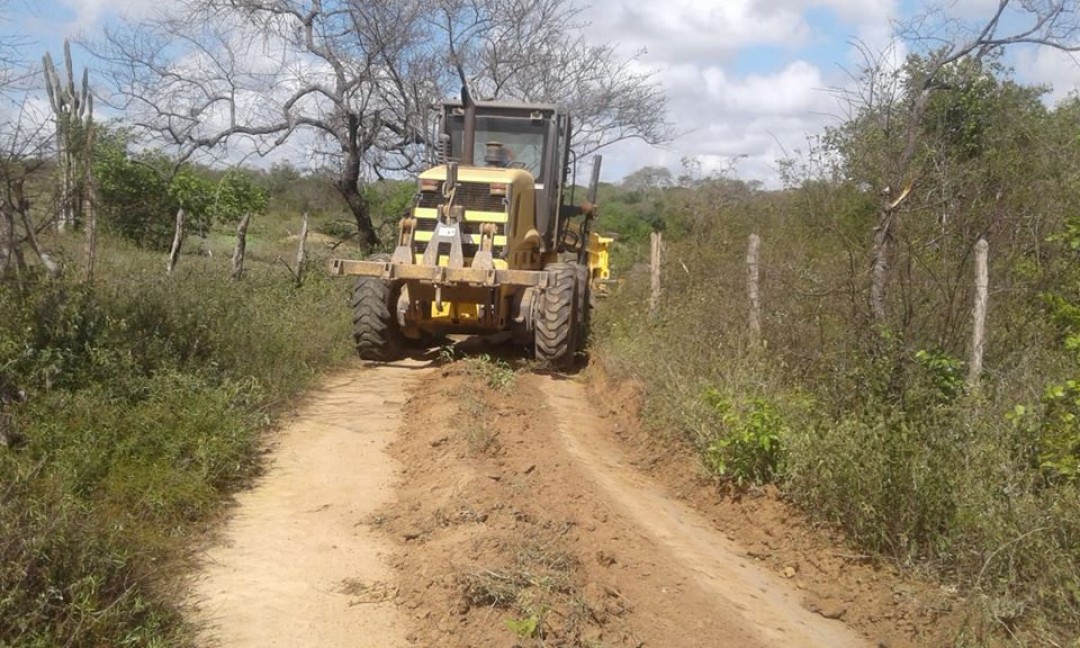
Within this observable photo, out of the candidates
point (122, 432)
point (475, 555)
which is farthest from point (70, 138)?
point (475, 555)

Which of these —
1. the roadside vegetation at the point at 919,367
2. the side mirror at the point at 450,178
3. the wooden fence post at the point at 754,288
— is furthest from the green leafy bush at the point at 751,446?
the side mirror at the point at 450,178

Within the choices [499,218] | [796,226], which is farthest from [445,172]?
[796,226]

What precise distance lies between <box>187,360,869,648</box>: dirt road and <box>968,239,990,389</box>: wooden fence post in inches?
84.6

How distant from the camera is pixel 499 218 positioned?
1095 centimetres

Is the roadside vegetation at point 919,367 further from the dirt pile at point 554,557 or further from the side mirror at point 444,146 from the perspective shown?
the side mirror at point 444,146

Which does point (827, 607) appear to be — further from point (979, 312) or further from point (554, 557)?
point (979, 312)

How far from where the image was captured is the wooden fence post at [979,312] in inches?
272

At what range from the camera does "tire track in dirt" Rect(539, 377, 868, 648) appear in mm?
5078

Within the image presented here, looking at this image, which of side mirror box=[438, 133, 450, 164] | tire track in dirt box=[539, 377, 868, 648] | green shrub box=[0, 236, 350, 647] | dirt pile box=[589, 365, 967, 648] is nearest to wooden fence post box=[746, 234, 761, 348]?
dirt pile box=[589, 365, 967, 648]

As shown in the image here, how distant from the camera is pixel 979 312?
6.98m

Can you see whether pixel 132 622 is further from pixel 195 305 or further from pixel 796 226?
pixel 796 226

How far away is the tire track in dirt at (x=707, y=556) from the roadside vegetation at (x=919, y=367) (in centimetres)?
54

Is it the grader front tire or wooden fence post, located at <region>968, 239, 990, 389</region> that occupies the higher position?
wooden fence post, located at <region>968, 239, 990, 389</region>

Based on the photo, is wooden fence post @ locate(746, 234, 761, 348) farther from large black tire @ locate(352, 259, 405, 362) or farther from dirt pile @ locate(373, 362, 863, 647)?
large black tire @ locate(352, 259, 405, 362)
